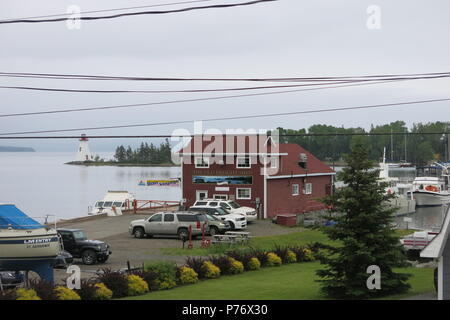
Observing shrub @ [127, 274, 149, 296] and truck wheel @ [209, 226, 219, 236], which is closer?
shrub @ [127, 274, 149, 296]

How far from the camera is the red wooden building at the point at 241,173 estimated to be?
50.3 metres

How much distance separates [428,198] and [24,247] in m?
67.4

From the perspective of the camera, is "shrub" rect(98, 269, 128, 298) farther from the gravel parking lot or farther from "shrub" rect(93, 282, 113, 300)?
the gravel parking lot

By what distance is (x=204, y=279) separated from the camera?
26047 mm

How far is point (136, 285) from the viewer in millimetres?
22922

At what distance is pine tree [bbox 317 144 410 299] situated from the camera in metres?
20.9

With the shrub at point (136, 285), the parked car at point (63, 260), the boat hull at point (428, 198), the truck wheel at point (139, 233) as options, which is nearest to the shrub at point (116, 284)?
the shrub at point (136, 285)

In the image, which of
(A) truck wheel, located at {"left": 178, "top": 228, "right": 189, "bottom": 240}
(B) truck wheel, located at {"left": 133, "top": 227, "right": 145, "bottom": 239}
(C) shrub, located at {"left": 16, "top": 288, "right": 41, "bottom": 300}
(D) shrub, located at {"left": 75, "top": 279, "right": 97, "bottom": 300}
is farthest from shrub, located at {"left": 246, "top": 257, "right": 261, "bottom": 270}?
(B) truck wheel, located at {"left": 133, "top": 227, "right": 145, "bottom": 239}

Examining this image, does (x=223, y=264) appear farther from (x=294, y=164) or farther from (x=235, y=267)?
(x=294, y=164)

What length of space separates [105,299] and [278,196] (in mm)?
30943

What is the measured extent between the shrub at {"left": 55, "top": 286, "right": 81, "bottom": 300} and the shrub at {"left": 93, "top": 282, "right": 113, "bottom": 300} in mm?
1016

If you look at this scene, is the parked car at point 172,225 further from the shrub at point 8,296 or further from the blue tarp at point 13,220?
the shrub at point 8,296
